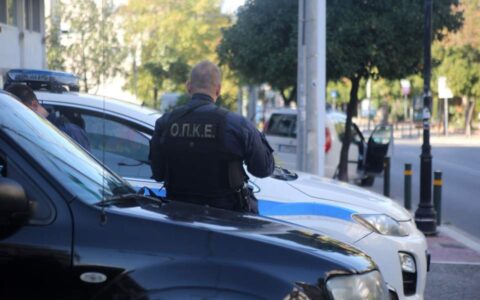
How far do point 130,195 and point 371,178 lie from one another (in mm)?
15533

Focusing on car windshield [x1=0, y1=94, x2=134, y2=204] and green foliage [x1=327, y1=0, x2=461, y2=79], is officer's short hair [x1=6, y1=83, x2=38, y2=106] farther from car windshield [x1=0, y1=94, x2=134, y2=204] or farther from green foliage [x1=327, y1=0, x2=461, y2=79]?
green foliage [x1=327, y1=0, x2=461, y2=79]

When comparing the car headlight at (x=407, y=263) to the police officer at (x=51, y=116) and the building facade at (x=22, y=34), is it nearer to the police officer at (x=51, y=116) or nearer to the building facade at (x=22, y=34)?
the police officer at (x=51, y=116)

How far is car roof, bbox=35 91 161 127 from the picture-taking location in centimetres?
581

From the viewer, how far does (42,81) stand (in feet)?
22.6

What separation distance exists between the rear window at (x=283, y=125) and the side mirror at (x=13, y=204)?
13547 mm

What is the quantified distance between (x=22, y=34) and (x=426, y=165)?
11.0m

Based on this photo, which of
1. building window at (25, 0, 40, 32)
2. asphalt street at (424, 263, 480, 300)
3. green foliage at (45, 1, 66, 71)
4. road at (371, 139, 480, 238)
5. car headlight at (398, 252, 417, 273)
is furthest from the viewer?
building window at (25, 0, 40, 32)

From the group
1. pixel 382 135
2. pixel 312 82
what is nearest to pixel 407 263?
pixel 312 82

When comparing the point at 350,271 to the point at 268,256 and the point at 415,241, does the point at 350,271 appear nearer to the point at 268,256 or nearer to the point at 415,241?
the point at 268,256

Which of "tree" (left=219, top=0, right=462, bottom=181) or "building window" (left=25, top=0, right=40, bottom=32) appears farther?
"building window" (left=25, top=0, right=40, bottom=32)

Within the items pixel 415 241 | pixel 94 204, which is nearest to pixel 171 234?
pixel 94 204

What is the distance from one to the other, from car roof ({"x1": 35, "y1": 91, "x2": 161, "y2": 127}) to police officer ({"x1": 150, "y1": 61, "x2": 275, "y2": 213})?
53.2 inches

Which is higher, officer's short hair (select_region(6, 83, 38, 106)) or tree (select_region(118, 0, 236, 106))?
tree (select_region(118, 0, 236, 106))

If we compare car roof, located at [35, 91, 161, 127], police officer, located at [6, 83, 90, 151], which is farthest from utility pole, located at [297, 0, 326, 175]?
police officer, located at [6, 83, 90, 151]
